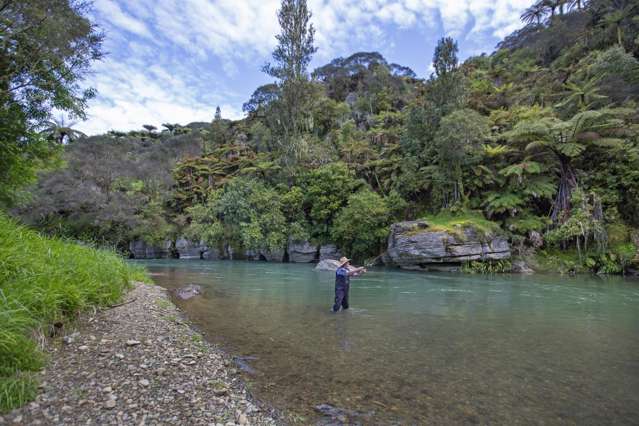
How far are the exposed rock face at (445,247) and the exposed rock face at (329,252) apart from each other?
24.2ft

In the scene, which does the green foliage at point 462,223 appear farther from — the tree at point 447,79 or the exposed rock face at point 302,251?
the exposed rock face at point 302,251

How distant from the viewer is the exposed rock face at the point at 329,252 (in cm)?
2719

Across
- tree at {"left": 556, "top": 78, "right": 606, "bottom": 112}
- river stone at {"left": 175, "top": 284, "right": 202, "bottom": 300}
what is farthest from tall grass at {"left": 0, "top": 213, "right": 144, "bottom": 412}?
tree at {"left": 556, "top": 78, "right": 606, "bottom": 112}

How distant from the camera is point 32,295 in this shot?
13.6ft

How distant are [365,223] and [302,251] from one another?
23.4ft

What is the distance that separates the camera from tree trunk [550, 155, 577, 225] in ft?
66.8

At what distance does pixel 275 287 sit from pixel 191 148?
44.0 metres

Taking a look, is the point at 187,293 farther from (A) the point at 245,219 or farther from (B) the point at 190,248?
(B) the point at 190,248

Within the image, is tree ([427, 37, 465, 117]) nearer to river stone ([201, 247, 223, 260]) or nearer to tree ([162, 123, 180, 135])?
river stone ([201, 247, 223, 260])

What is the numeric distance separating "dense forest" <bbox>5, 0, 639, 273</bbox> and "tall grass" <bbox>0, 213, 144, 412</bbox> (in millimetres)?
4699

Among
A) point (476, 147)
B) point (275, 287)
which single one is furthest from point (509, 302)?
point (476, 147)

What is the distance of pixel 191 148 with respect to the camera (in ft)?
168

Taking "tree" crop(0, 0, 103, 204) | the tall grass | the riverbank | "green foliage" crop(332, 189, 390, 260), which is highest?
"tree" crop(0, 0, 103, 204)

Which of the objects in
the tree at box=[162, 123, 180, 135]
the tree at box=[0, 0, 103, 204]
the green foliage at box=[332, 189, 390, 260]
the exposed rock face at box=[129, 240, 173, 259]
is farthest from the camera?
the tree at box=[162, 123, 180, 135]
